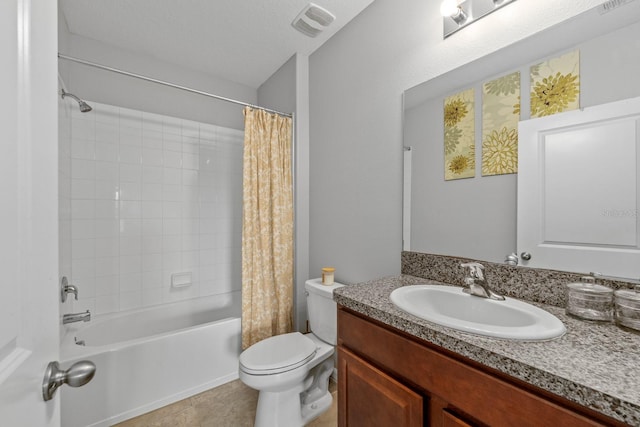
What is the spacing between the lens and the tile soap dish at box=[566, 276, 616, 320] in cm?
76

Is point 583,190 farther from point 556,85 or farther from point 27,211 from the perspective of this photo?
point 27,211

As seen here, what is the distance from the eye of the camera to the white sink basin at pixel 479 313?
2.22ft

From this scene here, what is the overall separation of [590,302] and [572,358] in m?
0.32

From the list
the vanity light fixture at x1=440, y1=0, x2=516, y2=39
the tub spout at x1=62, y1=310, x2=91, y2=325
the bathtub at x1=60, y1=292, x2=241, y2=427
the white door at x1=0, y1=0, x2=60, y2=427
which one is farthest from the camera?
the bathtub at x1=60, y1=292, x2=241, y2=427

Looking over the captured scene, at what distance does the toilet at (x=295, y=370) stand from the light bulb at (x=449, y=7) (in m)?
1.55

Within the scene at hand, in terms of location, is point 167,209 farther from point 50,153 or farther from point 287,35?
point 50,153

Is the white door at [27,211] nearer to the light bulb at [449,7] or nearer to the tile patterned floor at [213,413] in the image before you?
the tile patterned floor at [213,413]

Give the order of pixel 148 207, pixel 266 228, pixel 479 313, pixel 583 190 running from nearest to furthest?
pixel 583 190 < pixel 479 313 < pixel 266 228 < pixel 148 207

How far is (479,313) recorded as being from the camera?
0.97m

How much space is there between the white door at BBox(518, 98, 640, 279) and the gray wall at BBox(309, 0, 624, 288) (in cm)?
41

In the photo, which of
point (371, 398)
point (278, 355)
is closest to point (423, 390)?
point (371, 398)

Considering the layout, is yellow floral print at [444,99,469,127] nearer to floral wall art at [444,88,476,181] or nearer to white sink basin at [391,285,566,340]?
floral wall art at [444,88,476,181]

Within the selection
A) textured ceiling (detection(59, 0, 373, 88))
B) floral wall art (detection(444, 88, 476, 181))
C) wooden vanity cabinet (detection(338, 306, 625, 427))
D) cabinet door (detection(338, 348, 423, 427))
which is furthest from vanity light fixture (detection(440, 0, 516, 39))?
cabinet door (detection(338, 348, 423, 427))

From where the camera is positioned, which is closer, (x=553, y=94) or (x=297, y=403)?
(x=553, y=94)
